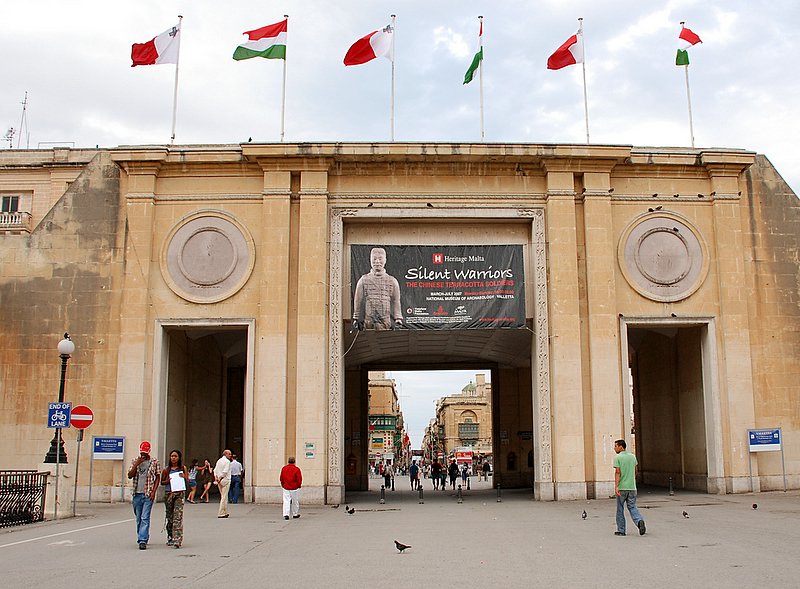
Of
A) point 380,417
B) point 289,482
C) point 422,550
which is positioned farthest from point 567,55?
point 380,417

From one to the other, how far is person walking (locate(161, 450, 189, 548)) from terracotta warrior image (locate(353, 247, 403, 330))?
11.7m

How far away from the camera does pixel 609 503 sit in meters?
23.5

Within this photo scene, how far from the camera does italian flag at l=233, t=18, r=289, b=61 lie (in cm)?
2727

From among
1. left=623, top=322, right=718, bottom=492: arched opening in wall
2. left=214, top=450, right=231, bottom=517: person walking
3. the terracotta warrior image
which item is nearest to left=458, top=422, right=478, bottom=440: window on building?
left=623, top=322, right=718, bottom=492: arched opening in wall

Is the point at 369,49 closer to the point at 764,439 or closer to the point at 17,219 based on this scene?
the point at 17,219

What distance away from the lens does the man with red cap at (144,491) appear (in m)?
13.9

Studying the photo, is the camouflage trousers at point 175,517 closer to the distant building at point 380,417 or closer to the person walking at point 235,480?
the person walking at point 235,480

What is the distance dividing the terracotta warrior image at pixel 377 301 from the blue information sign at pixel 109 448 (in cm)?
775

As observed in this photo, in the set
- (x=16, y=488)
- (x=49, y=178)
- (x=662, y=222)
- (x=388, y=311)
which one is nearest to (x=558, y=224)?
(x=662, y=222)

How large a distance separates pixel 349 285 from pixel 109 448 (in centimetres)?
858

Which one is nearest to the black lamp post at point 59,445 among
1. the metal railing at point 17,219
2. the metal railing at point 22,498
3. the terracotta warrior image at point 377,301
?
the metal railing at point 22,498

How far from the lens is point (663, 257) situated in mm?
26422

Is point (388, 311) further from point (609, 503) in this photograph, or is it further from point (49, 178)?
point (49, 178)

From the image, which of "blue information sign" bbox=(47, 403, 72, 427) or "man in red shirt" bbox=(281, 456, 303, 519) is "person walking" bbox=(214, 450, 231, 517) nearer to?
"man in red shirt" bbox=(281, 456, 303, 519)
